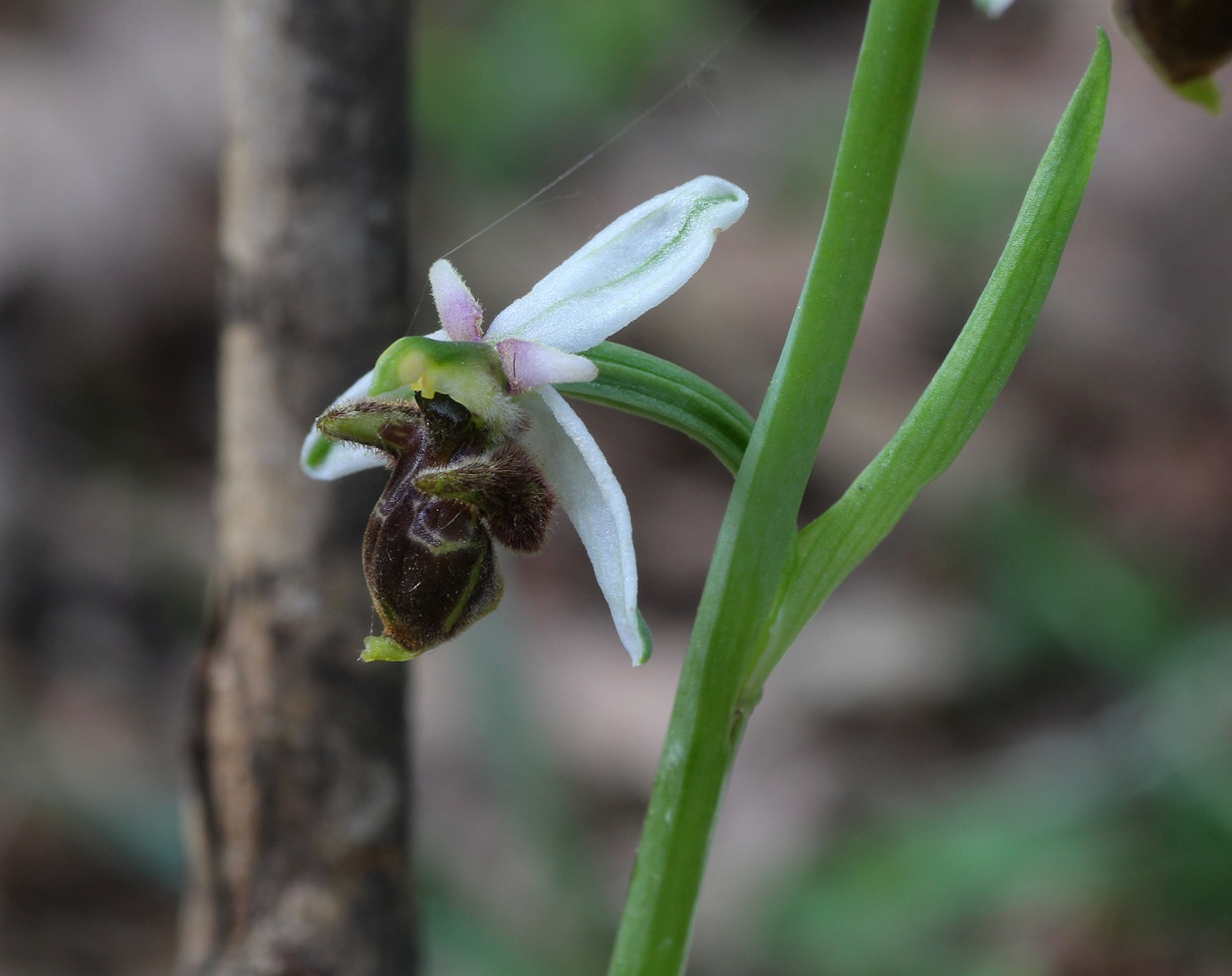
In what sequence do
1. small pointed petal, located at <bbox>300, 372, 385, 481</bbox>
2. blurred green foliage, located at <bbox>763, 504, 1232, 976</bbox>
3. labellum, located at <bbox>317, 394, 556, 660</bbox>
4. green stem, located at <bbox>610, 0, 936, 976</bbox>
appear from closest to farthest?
green stem, located at <bbox>610, 0, 936, 976</bbox>, labellum, located at <bbox>317, 394, 556, 660</bbox>, small pointed petal, located at <bbox>300, 372, 385, 481</bbox>, blurred green foliage, located at <bbox>763, 504, 1232, 976</bbox>

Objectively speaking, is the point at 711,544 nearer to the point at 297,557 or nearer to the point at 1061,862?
the point at 1061,862

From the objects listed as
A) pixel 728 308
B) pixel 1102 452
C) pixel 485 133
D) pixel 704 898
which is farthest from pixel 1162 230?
pixel 704 898

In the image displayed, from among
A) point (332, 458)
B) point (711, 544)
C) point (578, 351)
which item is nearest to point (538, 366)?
point (578, 351)

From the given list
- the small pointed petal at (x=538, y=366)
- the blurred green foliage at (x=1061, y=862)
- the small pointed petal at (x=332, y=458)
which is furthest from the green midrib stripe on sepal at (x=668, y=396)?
the blurred green foliage at (x=1061, y=862)

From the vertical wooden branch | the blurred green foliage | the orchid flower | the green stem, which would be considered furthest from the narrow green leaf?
the blurred green foliage

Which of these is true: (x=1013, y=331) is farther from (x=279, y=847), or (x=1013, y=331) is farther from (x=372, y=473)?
(x=279, y=847)

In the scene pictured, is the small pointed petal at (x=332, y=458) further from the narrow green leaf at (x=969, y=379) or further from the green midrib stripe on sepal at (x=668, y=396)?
the narrow green leaf at (x=969, y=379)

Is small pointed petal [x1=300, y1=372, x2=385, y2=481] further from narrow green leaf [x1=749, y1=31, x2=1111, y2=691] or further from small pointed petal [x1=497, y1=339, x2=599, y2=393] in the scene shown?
narrow green leaf [x1=749, y1=31, x2=1111, y2=691]
